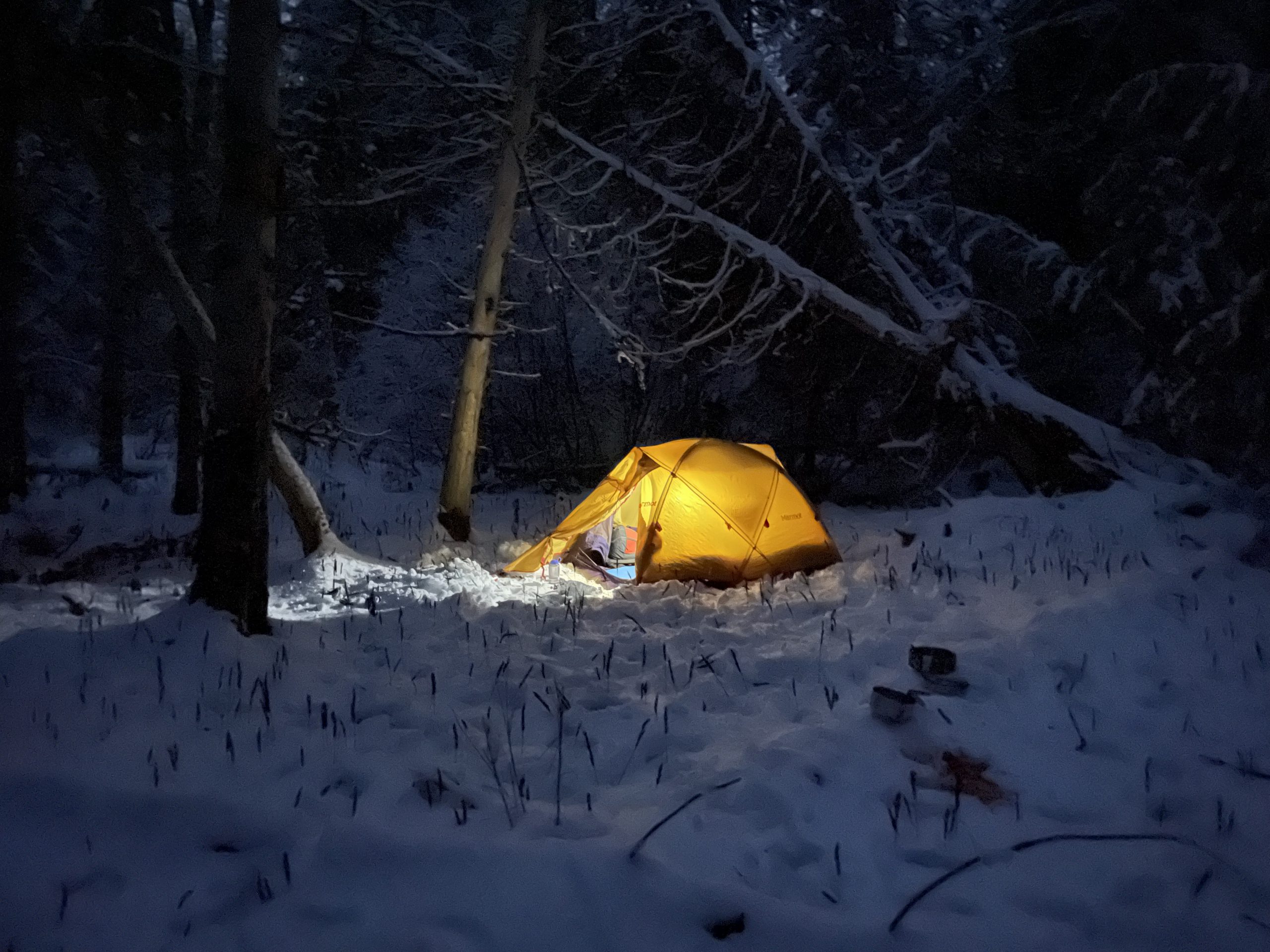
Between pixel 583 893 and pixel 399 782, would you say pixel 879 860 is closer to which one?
pixel 583 893

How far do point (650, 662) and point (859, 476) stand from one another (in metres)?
10.6

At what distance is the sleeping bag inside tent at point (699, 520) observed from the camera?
299 inches

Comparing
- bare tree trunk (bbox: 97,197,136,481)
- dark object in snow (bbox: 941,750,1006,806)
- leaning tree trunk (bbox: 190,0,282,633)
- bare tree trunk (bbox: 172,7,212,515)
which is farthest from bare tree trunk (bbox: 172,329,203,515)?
dark object in snow (bbox: 941,750,1006,806)

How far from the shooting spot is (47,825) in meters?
2.73

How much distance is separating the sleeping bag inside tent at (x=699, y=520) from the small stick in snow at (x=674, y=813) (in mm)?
4262

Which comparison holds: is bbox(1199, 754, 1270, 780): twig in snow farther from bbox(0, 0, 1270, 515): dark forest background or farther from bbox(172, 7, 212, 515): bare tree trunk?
bbox(172, 7, 212, 515): bare tree trunk

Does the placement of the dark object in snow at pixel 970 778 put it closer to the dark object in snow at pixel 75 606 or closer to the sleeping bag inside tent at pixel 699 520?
the sleeping bag inside tent at pixel 699 520

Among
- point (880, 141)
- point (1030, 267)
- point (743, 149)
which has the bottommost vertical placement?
point (1030, 267)

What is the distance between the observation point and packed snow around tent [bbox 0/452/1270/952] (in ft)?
7.93

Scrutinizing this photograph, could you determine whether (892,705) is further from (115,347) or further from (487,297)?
(115,347)

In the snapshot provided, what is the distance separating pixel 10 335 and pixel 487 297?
24.4 feet

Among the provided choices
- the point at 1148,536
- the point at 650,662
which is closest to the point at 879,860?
the point at 650,662

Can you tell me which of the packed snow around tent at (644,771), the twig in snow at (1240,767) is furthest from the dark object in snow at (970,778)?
the twig in snow at (1240,767)

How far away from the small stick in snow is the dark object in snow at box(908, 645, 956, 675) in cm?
162
